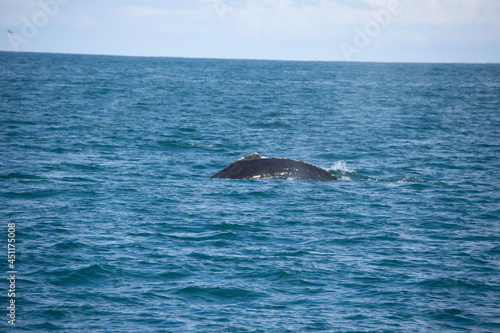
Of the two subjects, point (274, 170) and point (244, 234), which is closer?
point (244, 234)

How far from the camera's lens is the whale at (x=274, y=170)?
25156mm

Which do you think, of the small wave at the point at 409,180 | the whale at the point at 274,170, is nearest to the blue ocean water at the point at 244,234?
the small wave at the point at 409,180

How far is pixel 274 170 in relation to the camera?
25156 mm

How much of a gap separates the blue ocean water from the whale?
0.72 meters

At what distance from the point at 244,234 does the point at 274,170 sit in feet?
26.1

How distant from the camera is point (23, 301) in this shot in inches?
493

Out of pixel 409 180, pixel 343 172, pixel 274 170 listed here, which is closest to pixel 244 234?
pixel 274 170

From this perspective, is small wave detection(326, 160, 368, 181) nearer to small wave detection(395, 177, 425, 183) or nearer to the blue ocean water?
the blue ocean water

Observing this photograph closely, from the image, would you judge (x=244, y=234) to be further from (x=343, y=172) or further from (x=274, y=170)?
(x=343, y=172)

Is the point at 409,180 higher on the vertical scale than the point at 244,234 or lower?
higher

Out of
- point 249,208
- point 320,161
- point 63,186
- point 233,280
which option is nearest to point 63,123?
point 63,186

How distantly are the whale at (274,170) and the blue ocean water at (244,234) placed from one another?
72 cm

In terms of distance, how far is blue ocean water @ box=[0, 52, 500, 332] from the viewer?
12305 mm

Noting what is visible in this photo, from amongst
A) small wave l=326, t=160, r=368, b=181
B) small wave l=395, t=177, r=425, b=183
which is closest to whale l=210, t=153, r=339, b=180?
small wave l=326, t=160, r=368, b=181
